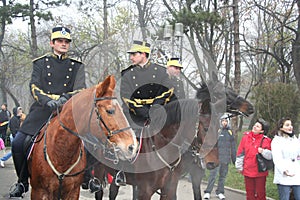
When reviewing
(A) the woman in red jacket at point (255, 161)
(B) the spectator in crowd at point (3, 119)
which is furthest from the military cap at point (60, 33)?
(B) the spectator in crowd at point (3, 119)

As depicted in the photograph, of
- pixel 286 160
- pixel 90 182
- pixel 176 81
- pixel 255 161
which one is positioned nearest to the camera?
pixel 90 182

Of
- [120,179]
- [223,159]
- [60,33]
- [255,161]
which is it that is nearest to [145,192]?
[120,179]

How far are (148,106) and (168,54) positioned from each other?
2.65m

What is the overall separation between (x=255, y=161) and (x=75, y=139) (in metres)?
4.17

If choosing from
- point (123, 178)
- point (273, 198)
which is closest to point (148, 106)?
point (123, 178)

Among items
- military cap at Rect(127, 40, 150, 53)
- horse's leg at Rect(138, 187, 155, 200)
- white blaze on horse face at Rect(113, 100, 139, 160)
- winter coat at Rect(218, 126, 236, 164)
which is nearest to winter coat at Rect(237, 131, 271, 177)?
winter coat at Rect(218, 126, 236, 164)

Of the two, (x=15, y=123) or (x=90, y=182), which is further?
(x=15, y=123)

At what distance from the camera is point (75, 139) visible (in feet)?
14.4

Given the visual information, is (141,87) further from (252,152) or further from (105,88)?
(252,152)

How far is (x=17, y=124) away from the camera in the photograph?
1539cm

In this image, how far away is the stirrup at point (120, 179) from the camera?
226 inches

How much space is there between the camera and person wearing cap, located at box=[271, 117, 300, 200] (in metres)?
6.72

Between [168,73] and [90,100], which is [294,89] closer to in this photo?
[168,73]

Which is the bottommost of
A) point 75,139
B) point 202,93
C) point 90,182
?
point 90,182
